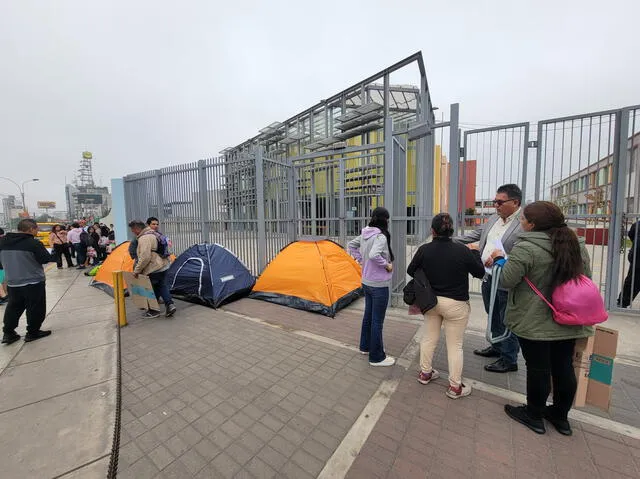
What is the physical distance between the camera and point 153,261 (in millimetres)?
5152

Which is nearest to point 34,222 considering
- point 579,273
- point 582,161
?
point 579,273

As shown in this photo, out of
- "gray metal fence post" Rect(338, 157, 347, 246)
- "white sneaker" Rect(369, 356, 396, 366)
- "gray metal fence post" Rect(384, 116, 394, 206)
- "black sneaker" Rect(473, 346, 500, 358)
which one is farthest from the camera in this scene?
"gray metal fence post" Rect(338, 157, 347, 246)

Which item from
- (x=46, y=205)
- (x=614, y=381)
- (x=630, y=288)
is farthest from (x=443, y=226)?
(x=46, y=205)

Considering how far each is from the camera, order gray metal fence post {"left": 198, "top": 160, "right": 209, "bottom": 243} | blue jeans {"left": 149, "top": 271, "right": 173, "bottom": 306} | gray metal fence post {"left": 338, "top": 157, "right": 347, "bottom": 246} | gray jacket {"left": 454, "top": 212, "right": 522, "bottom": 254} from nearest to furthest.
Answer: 1. gray jacket {"left": 454, "top": 212, "right": 522, "bottom": 254}
2. blue jeans {"left": 149, "top": 271, "right": 173, "bottom": 306}
3. gray metal fence post {"left": 338, "top": 157, "right": 347, "bottom": 246}
4. gray metal fence post {"left": 198, "top": 160, "right": 209, "bottom": 243}

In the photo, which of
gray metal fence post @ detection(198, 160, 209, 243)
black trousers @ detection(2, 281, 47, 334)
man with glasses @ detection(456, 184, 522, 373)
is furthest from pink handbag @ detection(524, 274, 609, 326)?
gray metal fence post @ detection(198, 160, 209, 243)

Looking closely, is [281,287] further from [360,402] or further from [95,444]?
[95,444]

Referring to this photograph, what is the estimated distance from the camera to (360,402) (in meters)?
2.81

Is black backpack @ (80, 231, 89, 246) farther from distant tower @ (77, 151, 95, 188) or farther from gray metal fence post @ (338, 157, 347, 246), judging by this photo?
distant tower @ (77, 151, 95, 188)

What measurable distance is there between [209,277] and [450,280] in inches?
175

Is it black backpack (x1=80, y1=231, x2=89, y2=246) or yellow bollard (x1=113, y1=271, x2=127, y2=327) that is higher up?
black backpack (x1=80, y1=231, x2=89, y2=246)

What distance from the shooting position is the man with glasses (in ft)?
9.92

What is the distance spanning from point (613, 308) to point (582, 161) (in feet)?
7.87

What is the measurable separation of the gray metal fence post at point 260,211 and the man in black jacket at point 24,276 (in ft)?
11.8

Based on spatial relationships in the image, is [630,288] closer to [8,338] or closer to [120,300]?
[120,300]
